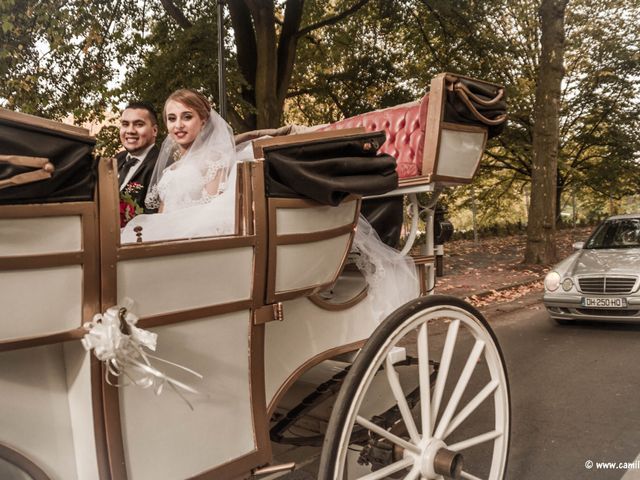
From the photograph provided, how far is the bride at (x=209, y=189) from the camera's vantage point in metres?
2.41

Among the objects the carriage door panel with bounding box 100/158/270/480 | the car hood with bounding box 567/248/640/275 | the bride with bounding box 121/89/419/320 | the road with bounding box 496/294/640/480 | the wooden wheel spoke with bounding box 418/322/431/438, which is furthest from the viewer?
the car hood with bounding box 567/248/640/275

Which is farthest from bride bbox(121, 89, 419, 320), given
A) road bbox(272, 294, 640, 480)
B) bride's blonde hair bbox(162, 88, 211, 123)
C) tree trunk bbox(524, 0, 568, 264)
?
tree trunk bbox(524, 0, 568, 264)

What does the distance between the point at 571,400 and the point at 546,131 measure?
26.6ft

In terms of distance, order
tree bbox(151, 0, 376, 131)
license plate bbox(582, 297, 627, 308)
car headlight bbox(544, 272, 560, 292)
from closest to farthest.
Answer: license plate bbox(582, 297, 627, 308)
car headlight bbox(544, 272, 560, 292)
tree bbox(151, 0, 376, 131)

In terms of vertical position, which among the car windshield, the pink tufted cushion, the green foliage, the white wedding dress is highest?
the green foliage

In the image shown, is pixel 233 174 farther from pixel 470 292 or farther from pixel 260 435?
pixel 470 292

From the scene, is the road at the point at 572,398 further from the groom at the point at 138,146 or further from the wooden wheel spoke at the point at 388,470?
the groom at the point at 138,146

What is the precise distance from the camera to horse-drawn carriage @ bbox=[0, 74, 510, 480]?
137 cm

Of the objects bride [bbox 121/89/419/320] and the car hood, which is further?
the car hood

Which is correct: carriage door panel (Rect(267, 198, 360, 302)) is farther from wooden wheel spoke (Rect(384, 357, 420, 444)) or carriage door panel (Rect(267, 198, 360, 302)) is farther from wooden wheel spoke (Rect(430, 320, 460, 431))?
wooden wheel spoke (Rect(430, 320, 460, 431))

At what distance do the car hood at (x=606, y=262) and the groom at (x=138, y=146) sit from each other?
5161 mm

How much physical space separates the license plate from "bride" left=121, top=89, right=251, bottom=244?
201 inches

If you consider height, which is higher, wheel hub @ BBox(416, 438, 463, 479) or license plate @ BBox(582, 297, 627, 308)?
wheel hub @ BBox(416, 438, 463, 479)

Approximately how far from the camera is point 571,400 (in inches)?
166
